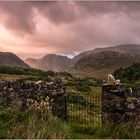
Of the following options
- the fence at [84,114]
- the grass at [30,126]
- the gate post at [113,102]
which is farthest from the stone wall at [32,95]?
the gate post at [113,102]

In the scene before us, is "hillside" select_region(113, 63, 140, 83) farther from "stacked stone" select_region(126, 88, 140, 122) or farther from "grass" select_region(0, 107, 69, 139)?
"grass" select_region(0, 107, 69, 139)

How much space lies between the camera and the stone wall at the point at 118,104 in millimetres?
18172

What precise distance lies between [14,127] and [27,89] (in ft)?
17.2

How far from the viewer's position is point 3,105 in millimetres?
18750

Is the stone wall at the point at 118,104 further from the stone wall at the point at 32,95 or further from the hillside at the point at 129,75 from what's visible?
the hillside at the point at 129,75

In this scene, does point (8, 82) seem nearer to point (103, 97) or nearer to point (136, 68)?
point (103, 97)

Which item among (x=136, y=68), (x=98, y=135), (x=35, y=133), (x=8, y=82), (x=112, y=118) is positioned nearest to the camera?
(x=35, y=133)

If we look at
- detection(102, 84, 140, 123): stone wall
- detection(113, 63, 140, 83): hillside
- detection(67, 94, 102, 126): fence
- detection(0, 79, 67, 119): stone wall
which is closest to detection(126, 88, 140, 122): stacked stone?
detection(102, 84, 140, 123): stone wall

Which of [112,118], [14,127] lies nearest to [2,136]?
[14,127]

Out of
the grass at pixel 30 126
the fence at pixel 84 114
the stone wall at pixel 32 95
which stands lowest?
the fence at pixel 84 114

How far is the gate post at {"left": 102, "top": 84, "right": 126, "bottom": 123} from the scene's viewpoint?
18.3m

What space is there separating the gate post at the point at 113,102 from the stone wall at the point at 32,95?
2132 mm

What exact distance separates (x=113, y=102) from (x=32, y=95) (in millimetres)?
3878

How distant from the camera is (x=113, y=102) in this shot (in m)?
18.5
